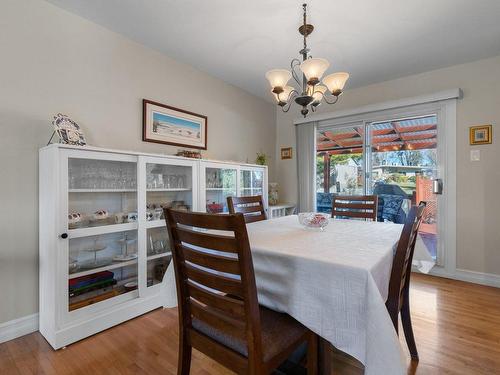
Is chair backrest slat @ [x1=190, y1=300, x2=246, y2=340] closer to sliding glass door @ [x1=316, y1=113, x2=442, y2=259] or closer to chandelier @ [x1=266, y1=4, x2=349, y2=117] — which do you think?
chandelier @ [x1=266, y1=4, x2=349, y2=117]

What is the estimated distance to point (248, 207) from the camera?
2.26 metres

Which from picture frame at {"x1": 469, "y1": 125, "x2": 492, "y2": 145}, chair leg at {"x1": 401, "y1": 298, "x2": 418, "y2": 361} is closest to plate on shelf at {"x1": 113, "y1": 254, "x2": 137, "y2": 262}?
chair leg at {"x1": 401, "y1": 298, "x2": 418, "y2": 361}

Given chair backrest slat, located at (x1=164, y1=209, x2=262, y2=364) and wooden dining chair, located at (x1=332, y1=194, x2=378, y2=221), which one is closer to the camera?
chair backrest slat, located at (x1=164, y1=209, x2=262, y2=364)

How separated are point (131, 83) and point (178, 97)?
1.72ft

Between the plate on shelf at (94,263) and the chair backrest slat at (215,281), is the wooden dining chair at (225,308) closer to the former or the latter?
the chair backrest slat at (215,281)

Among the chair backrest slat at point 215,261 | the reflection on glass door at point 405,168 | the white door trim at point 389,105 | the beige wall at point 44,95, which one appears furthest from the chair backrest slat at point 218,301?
the white door trim at point 389,105

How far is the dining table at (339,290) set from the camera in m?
0.90

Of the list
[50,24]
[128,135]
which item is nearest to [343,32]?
[128,135]

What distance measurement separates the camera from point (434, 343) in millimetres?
1690

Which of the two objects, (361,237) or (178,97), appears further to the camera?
(178,97)

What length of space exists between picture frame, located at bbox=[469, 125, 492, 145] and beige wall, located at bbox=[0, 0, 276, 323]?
126 inches

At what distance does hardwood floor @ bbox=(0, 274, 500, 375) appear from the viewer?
1472 mm

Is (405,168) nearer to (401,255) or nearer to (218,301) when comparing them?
(401,255)

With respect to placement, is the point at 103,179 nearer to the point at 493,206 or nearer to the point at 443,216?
the point at 443,216
